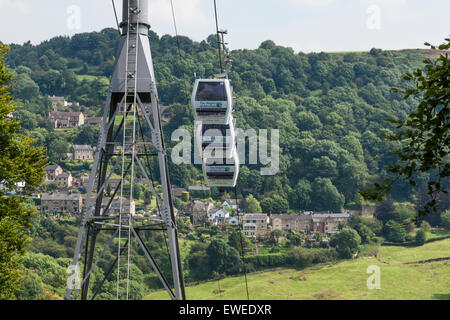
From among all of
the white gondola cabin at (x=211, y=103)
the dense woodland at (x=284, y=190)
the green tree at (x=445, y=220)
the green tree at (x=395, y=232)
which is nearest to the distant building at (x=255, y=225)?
the dense woodland at (x=284, y=190)

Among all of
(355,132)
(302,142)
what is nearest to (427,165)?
(302,142)

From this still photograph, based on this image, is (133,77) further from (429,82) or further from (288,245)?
(288,245)

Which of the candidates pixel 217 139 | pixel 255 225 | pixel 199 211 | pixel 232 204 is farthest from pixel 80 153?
pixel 217 139

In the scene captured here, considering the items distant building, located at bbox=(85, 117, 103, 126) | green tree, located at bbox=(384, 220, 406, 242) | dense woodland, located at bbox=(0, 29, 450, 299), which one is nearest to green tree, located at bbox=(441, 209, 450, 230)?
dense woodland, located at bbox=(0, 29, 450, 299)

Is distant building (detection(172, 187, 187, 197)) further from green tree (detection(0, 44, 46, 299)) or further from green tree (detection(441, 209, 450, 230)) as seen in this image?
green tree (detection(0, 44, 46, 299))

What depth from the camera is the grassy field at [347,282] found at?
10725cm

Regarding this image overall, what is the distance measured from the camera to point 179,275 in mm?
20516

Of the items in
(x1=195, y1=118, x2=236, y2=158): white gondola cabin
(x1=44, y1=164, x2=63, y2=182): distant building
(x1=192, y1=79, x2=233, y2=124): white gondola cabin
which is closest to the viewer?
(x1=192, y1=79, x2=233, y2=124): white gondola cabin

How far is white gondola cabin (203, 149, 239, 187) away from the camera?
104 feet

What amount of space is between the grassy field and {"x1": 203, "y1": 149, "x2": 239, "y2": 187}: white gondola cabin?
7312 cm

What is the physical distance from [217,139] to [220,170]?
2228 millimetres

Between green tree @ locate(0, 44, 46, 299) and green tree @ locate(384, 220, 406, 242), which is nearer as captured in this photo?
green tree @ locate(0, 44, 46, 299)

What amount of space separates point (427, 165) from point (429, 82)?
43.2 inches

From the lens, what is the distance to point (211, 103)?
94.3ft
